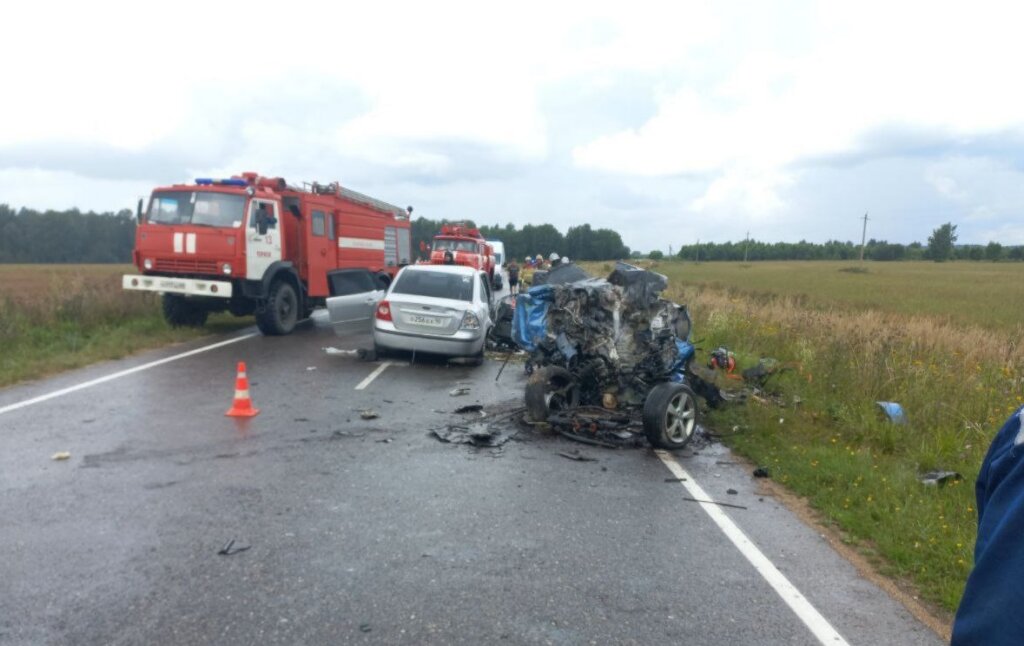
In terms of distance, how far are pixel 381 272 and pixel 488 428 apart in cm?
1362

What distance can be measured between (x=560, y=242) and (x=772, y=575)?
12482 centimetres

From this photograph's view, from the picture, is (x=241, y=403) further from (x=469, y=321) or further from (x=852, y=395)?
(x=852, y=395)

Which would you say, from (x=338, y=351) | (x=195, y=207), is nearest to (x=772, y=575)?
(x=338, y=351)

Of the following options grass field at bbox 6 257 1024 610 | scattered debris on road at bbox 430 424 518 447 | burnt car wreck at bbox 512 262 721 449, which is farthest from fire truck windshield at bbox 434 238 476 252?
scattered debris on road at bbox 430 424 518 447

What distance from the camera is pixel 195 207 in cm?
1449

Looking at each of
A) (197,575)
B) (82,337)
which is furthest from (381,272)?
(197,575)

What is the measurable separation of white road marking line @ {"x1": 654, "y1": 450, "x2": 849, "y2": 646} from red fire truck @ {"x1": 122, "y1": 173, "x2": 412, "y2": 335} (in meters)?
10.5

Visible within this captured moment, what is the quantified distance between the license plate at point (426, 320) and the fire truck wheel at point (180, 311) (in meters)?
6.02

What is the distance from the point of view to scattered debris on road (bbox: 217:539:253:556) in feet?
15.1

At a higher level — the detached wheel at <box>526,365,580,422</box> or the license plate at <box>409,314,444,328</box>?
the license plate at <box>409,314,444,328</box>

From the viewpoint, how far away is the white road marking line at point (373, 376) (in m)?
10.5

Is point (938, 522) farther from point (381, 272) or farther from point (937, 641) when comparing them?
point (381, 272)

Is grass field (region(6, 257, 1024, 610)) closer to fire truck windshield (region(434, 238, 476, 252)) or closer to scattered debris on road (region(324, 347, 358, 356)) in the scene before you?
scattered debris on road (region(324, 347, 358, 356))

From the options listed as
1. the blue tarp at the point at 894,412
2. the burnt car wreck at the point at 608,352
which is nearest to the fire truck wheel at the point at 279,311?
the burnt car wreck at the point at 608,352
